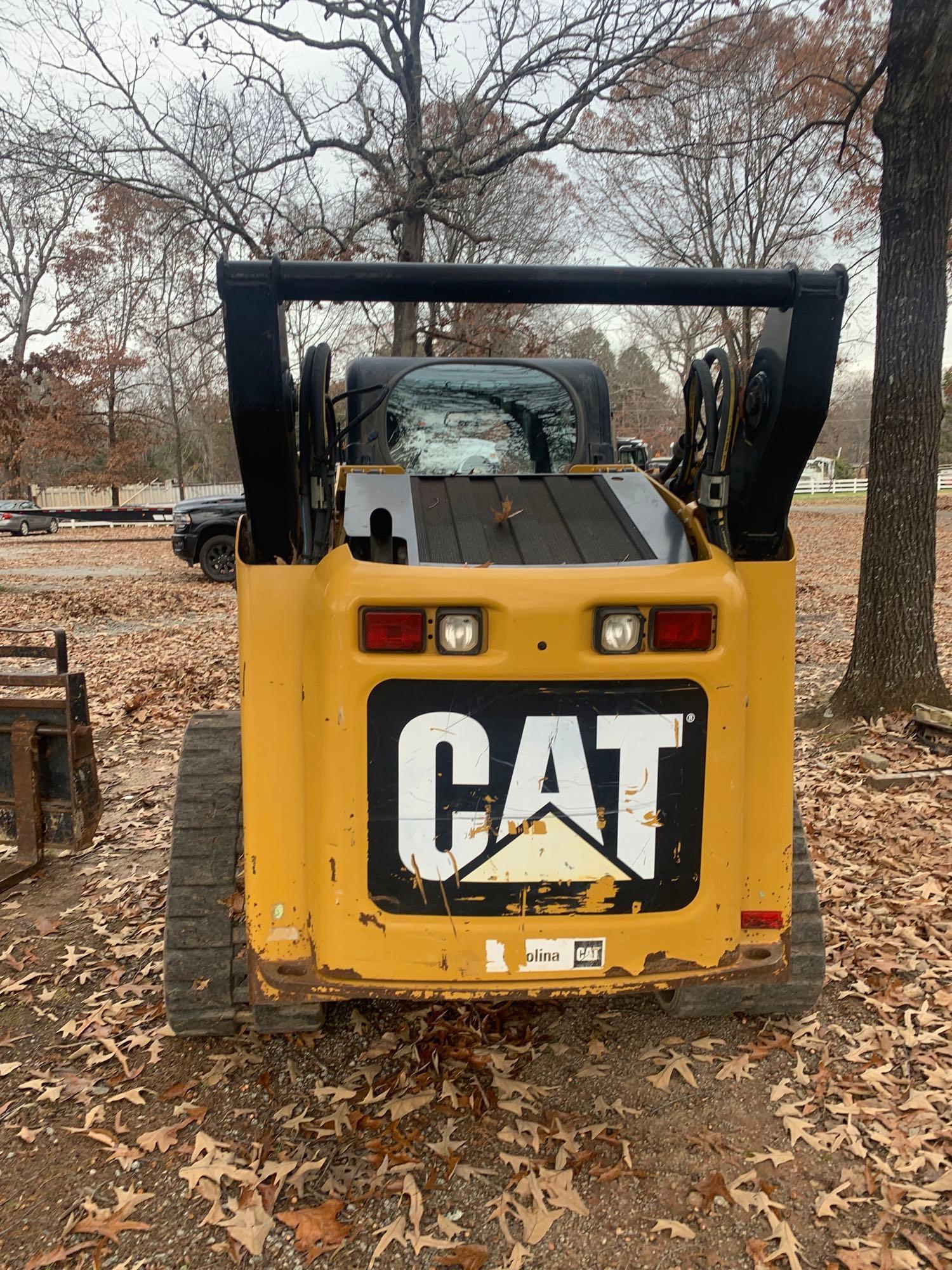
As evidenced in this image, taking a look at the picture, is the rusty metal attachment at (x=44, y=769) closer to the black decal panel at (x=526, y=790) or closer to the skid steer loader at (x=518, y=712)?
the skid steer loader at (x=518, y=712)

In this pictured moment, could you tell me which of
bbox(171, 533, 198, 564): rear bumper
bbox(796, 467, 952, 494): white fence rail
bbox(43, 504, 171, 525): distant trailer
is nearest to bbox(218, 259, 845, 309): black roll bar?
bbox(171, 533, 198, 564): rear bumper

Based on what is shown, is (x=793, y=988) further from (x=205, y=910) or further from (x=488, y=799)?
(x=205, y=910)

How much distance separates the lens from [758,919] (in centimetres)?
239

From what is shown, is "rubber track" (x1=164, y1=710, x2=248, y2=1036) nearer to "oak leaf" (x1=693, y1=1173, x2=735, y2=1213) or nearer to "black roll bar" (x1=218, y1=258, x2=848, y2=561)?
"black roll bar" (x1=218, y1=258, x2=848, y2=561)

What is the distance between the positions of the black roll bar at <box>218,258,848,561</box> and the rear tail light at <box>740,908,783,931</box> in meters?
1.07

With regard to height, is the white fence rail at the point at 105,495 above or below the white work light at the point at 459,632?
above

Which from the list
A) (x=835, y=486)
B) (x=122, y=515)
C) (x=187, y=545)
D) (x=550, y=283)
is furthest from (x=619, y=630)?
(x=835, y=486)

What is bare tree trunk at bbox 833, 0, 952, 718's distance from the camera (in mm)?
5230

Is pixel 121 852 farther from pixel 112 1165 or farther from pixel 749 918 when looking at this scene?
pixel 749 918

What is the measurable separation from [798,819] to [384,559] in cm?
165

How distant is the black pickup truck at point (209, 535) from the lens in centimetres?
1455

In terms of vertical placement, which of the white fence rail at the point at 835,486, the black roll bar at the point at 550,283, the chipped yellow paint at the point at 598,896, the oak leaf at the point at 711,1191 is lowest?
the oak leaf at the point at 711,1191

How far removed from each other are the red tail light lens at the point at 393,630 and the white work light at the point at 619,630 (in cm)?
43

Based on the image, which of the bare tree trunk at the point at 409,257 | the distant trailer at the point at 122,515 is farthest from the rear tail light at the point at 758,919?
the distant trailer at the point at 122,515
